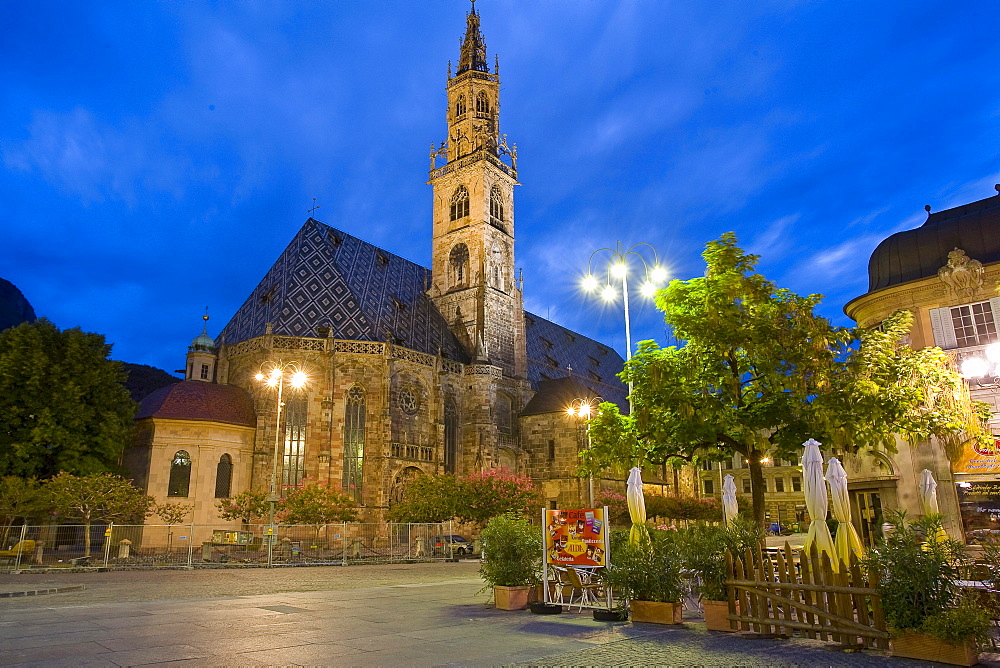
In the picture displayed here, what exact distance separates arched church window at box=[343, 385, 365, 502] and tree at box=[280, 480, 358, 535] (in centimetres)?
772

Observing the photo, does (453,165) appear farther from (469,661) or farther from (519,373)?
(469,661)

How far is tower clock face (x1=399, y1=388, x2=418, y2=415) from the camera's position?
156 feet

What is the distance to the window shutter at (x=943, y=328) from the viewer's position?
74.7 feet

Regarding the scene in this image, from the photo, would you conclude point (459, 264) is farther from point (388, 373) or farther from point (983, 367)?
point (983, 367)

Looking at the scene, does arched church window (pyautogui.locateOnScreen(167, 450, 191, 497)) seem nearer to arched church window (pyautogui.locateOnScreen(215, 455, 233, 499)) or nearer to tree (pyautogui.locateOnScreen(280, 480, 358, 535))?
arched church window (pyautogui.locateOnScreen(215, 455, 233, 499))

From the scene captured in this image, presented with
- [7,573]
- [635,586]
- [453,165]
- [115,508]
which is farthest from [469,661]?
[453,165]

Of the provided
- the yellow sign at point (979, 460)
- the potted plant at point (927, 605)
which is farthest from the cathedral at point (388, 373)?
the potted plant at point (927, 605)

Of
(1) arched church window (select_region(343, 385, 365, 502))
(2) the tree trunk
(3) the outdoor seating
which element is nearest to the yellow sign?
(2) the tree trunk

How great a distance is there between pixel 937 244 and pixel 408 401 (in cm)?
3307

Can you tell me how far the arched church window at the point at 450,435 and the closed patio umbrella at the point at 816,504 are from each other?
130ft

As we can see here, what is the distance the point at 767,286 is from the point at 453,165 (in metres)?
49.3

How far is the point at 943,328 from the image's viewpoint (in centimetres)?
2312

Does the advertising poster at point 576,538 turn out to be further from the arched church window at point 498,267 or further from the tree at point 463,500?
the arched church window at point 498,267

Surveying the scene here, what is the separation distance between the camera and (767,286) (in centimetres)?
1698
